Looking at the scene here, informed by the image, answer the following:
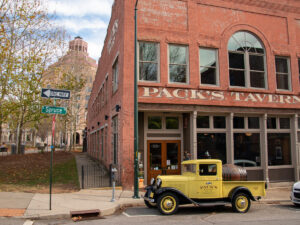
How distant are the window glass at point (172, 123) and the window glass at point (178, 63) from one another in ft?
6.47

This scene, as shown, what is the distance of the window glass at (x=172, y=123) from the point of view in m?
13.6

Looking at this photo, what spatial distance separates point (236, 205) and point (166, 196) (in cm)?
228

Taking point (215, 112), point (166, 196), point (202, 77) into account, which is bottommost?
point (166, 196)

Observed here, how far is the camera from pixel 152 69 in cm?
1311

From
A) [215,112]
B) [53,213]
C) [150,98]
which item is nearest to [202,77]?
[215,112]

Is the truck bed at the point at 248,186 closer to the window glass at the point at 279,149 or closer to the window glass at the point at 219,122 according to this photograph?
the window glass at the point at 219,122

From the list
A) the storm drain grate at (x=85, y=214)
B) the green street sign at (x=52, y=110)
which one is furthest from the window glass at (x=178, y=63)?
the storm drain grate at (x=85, y=214)

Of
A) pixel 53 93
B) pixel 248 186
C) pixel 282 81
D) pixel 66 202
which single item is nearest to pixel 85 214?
pixel 66 202

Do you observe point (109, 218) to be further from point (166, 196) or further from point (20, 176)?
point (20, 176)

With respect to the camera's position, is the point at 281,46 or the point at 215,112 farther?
the point at 281,46

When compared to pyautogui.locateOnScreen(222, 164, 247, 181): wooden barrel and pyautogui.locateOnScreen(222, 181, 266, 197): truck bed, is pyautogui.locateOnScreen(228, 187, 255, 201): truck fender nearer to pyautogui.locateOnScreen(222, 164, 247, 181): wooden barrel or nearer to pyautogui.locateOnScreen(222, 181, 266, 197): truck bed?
pyautogui.locateOnScreen(222, 181, 266, 197): truck bed

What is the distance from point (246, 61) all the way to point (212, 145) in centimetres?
506

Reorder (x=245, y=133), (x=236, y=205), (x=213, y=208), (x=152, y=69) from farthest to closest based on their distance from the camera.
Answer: (x=245, y=133), (x=152, y=69), (x=213, y=208), (x=236, y=205)

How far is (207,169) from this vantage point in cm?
857
